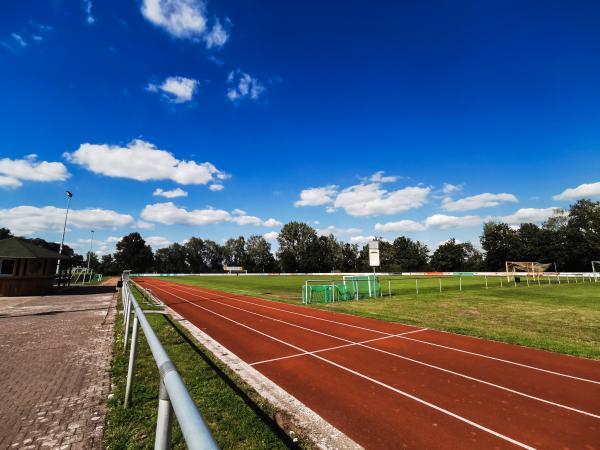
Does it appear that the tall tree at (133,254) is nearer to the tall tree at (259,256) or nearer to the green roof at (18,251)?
the tall tree at (259,256)

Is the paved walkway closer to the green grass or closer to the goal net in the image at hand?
the green grass

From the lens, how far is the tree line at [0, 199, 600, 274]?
72500mm

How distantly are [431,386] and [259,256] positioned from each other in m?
121

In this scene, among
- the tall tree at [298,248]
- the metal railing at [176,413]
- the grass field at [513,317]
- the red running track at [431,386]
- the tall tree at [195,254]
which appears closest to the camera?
the metal railing at [176,413]

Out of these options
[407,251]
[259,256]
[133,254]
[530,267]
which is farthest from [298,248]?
[530,267]

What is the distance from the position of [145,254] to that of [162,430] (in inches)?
4967

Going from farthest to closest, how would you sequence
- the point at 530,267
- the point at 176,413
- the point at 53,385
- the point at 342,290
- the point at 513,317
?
the point at 530,267
the point at 342,290
the point at 513,317
the point at 53,385
the point at 176,413

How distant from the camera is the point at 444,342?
9.55 meters

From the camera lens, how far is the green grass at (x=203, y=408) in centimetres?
406

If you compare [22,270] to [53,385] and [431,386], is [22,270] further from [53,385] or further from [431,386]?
[431,386]

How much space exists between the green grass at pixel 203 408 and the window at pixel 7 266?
22907 mm

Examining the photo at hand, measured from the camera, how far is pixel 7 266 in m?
23.4

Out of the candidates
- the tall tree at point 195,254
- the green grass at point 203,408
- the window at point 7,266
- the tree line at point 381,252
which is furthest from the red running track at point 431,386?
the tall tree at point 195,254

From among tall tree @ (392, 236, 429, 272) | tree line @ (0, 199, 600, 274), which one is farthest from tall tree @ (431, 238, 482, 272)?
tall tree @ (392, 236, 429, 272)
